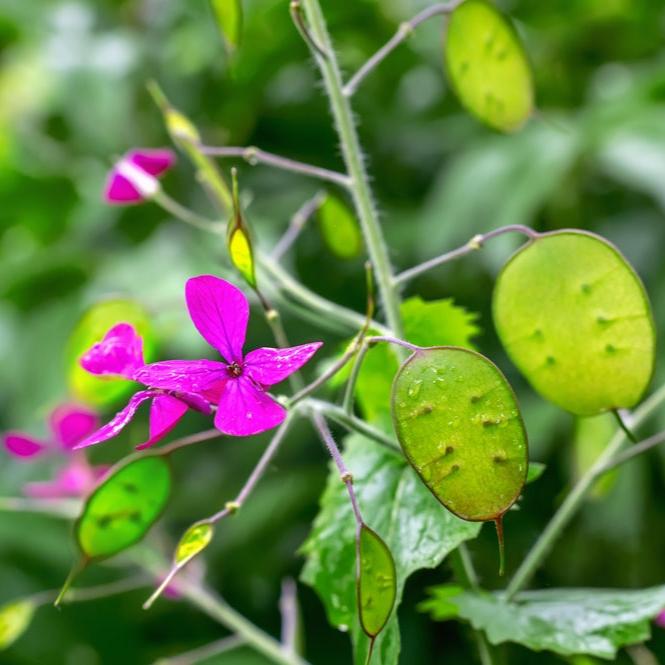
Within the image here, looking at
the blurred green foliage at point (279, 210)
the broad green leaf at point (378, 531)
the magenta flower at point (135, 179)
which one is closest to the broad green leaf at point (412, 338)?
the broad green leaf at point (378, 531)

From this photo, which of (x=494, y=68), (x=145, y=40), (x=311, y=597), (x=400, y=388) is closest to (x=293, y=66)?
(x=145, y=40)

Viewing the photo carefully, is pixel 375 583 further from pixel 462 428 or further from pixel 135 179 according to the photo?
pixel 135 179

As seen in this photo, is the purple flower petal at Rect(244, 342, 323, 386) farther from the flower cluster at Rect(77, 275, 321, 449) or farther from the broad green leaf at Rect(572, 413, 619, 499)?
the broad green leaf at Rect(572, 413, 619, 499)

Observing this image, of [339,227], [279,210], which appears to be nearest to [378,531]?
[339,227]

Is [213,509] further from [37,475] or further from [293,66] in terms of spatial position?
[293,66]

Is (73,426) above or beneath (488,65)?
beneath

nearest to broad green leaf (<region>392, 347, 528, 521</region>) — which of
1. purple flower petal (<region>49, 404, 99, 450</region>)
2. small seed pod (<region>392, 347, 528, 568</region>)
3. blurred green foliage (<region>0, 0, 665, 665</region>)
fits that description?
small seed pod (<region>392, 347, 528, 568</region>)

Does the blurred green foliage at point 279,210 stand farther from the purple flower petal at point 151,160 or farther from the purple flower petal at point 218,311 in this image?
the purple flower petal at point 218,311
